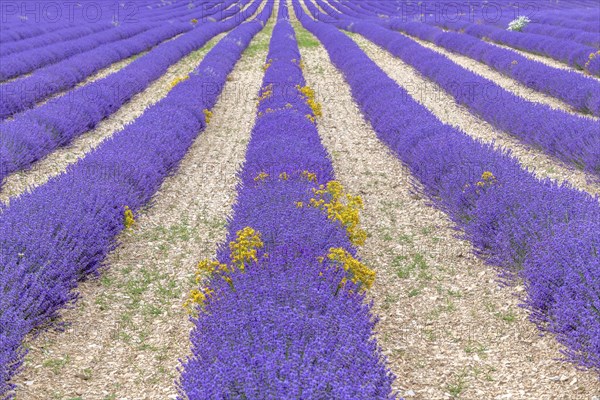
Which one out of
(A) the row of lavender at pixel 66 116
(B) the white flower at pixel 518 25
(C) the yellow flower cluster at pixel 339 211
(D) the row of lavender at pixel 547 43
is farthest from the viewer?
(B) the white flower at pixel 518 25

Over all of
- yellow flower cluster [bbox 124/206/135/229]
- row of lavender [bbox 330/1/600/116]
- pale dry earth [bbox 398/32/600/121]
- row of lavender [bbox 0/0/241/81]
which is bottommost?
yellow flower cluster [bbox 124/206/135/229]

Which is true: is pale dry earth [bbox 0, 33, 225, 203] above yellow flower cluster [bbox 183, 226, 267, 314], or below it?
below

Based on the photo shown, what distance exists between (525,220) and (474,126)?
4785 mm

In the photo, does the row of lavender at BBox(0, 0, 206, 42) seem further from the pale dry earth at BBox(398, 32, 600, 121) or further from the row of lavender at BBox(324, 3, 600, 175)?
the pale dry earth at BBox(398, 32, 600, 121)

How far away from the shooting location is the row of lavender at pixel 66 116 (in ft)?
23.1

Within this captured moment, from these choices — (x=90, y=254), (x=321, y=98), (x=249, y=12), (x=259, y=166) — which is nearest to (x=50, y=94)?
(x=321, y=98)

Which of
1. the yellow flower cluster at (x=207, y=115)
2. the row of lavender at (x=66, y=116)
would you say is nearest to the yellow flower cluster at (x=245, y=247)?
the row of lavender at (x=66, y=116)

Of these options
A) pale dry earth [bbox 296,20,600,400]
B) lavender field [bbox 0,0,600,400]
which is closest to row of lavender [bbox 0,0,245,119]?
lavender field [bbox 0,0,600,400]

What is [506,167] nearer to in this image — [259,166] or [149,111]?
[259,166]

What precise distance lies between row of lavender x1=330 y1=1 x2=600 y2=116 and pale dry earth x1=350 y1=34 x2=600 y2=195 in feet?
5.20

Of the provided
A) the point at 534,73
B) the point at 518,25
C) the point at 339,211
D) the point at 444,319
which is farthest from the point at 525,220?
the point at 518,25

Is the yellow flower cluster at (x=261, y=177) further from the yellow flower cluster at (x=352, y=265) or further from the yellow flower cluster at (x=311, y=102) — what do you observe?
the yellow flower cluster at (x=311, y=102)

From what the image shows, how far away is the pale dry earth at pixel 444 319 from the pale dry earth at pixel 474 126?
128 centimetres

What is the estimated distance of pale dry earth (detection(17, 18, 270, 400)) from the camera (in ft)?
11.0
